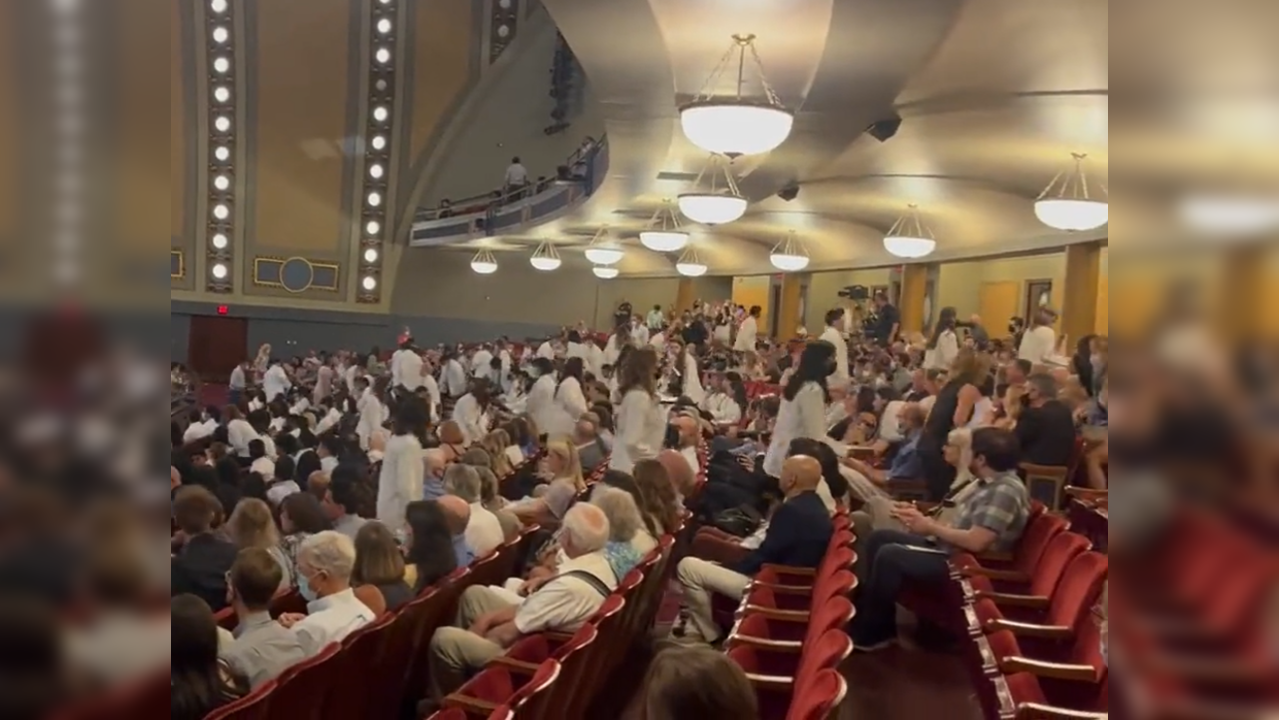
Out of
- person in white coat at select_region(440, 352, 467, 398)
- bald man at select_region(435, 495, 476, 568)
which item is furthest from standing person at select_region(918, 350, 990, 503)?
person in white coat at select_region(440, 352, 467, 398)

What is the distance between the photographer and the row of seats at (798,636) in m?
2.29

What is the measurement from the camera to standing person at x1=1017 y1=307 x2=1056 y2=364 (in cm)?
885

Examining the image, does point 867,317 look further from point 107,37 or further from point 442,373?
point 107,37

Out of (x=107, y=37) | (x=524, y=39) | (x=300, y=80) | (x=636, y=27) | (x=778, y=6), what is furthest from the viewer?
(x=524, y=39)

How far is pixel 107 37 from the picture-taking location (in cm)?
68

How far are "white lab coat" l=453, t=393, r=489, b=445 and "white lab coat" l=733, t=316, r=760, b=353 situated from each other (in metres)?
4.78

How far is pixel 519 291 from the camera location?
1778 centimetres

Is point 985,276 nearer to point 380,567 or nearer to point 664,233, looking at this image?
point 664,233

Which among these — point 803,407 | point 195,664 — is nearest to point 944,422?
point 803,407

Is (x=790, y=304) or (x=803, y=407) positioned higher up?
(x=790, y=304)

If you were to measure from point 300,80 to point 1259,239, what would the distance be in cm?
1884

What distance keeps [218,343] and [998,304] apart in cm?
1213

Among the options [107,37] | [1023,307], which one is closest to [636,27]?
[107,37]

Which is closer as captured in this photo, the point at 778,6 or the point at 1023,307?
the point at 778,6
